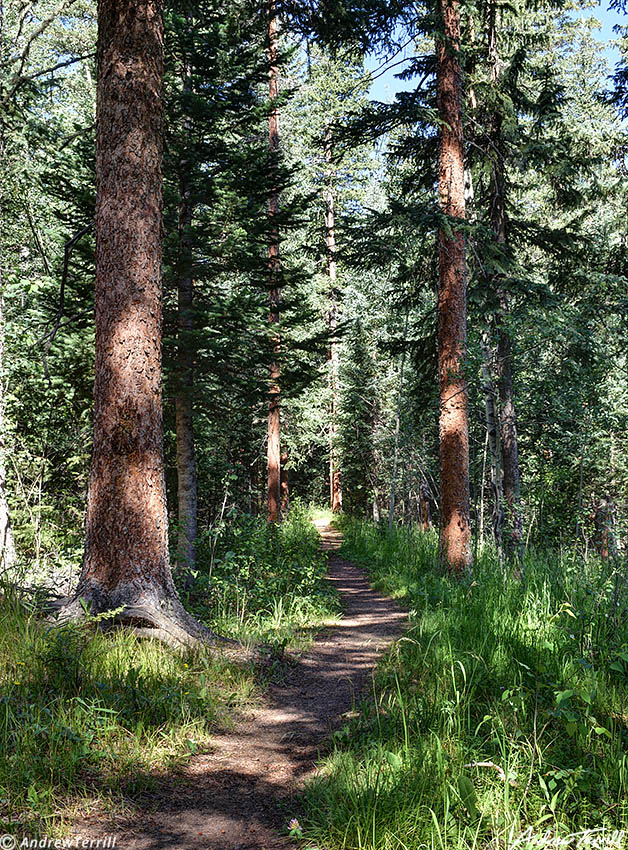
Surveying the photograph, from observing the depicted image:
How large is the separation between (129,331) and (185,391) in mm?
4529

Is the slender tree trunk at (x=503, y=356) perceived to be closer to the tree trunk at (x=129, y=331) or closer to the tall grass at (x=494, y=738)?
the tall grass at (x=494, y=738)

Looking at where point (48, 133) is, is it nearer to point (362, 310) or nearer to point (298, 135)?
point (362, 310)

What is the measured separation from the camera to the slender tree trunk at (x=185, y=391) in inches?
352

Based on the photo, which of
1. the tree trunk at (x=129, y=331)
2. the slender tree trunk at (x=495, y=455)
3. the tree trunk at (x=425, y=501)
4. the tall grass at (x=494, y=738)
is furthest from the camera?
the tree trunk at (x=425, y=501)

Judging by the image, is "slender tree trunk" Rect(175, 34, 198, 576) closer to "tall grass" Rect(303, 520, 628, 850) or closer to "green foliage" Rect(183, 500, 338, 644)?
"green foliage" Rect(183, 500, 338, 644)

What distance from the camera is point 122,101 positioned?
15.9 feet

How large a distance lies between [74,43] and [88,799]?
90.8 ft

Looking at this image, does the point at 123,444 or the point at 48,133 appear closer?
the point at 123,444

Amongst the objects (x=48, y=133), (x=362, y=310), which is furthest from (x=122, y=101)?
(x=362, y=310)

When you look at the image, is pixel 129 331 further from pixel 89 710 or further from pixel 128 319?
pixel 89 710

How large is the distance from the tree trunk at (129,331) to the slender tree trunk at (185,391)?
370cm

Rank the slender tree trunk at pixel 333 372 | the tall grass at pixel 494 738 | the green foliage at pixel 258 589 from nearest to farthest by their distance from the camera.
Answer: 1. the tall grass at pixel 494 738
2. the green foliage at pixel 258 589
3. the slender tree trunk at pixel 333 372

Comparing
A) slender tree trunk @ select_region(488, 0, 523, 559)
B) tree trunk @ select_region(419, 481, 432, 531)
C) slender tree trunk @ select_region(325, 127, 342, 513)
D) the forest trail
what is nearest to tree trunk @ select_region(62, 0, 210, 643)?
the forest trail

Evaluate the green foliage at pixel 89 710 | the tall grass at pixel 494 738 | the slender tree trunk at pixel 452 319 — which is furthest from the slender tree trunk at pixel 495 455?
the green foliage at pixel 89 710
